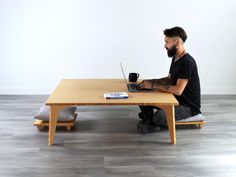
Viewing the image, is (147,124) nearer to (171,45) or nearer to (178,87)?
(178,87)

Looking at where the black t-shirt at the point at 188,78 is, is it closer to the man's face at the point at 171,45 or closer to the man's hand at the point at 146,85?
the man's face at the point at 171,45

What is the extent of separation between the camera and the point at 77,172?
7.82 feet

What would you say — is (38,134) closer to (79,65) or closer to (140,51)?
(79,65)

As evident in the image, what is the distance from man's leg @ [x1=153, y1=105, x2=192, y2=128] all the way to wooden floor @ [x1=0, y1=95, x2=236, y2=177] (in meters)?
0.12

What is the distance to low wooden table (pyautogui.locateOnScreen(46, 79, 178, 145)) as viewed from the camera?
2.67 m

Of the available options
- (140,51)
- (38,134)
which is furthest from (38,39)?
(38,134)

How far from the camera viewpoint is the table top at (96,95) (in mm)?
2668

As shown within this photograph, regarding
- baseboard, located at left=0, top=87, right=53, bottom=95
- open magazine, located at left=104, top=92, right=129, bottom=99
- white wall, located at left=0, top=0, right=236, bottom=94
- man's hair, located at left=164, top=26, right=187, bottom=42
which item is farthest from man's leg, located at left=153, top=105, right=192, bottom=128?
baseboard, located at left=0, top=87, right=53, bottom=95

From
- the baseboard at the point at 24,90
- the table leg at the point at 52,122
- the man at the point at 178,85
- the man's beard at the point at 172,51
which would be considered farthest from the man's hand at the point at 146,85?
the baseboard at the point at 24,90

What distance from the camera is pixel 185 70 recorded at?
9.57 ft

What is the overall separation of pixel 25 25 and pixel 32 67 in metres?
0.55

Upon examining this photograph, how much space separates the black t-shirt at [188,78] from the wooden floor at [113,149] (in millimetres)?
277

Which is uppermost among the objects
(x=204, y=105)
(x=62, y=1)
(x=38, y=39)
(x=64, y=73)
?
(x=62, y=1)

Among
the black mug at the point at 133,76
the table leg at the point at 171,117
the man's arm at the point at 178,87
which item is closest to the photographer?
the table leg at the point at 171,117
